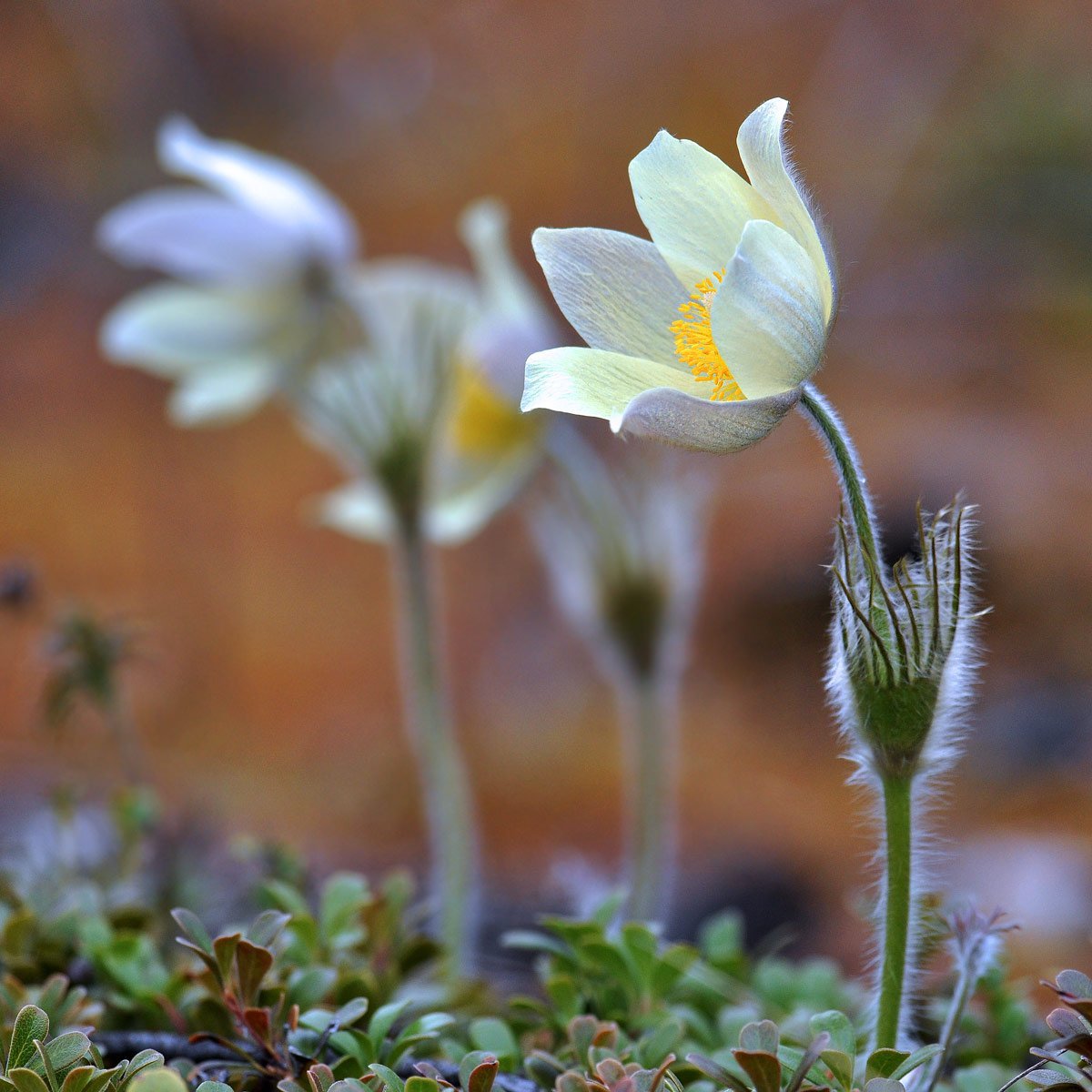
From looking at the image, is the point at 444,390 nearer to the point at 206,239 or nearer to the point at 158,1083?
the point at 206,239

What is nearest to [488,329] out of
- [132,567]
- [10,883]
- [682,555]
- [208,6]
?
[682,555]

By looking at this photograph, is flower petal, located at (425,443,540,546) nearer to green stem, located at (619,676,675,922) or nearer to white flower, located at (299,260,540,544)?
Answer: white flower, located at (299,260,540,544)

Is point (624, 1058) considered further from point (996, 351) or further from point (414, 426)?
point (996, 351)

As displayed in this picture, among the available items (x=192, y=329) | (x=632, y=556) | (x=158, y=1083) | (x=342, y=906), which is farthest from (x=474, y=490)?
(x=158, y=1083)

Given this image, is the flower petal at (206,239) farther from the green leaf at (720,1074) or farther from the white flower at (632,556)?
the green leaf at (720,1074)

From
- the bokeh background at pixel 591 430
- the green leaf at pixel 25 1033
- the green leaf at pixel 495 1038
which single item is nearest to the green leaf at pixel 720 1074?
the green leaf at pixel 495 1038
